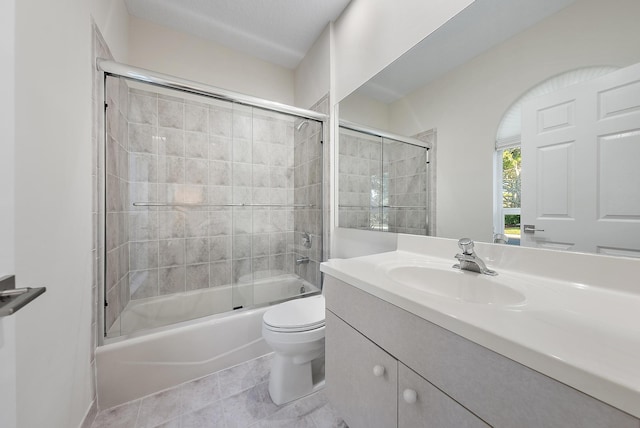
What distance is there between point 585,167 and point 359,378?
0.99 metres

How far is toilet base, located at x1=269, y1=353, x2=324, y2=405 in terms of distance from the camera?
1.24 metres

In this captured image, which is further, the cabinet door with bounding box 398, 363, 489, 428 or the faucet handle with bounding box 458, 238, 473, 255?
the faucet handle with bounding box 458, 238, 473, 255

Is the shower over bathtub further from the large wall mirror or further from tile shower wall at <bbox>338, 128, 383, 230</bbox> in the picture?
the large wall mirror

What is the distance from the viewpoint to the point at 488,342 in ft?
1.49

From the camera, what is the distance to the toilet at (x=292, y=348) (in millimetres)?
1198

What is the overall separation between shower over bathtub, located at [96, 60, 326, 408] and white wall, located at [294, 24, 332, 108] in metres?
0.28

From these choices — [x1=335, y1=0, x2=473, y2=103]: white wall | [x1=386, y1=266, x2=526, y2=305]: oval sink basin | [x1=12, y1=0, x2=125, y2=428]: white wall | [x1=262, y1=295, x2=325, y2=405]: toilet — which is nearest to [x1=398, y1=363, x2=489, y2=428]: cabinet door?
[x1=386, y1=266, x2=526, y2=305]: oval sink basin

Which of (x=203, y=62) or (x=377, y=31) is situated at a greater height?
(x=203, y=62)

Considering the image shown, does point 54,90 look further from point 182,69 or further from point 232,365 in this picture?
point 232,365

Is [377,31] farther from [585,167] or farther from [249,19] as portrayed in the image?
[585,167]

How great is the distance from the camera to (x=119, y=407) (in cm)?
121

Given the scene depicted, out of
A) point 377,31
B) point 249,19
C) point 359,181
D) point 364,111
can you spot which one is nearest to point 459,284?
point 359,181

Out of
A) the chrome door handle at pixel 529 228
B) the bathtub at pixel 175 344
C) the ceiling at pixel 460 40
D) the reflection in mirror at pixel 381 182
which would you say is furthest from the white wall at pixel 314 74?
the bathtub at pixel 175 344

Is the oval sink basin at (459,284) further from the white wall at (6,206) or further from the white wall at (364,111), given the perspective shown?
the white wall at (6,206)
